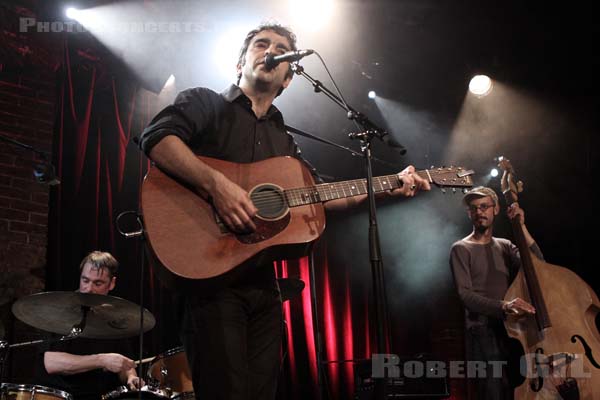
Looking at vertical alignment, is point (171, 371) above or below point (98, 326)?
below

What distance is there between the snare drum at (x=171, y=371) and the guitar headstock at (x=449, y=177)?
2351 millimetres

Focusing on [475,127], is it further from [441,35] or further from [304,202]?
[304,202]

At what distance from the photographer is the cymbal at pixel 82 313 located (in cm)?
401

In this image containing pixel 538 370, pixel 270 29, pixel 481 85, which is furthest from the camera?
pixel 481 85

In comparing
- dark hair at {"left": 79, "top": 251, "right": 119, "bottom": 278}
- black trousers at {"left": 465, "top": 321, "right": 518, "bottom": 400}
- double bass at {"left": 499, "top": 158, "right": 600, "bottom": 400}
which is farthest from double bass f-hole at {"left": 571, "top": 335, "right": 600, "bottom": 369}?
dark hair at {"left": 79, "top": 251, "right": 119, "bottom": 278}

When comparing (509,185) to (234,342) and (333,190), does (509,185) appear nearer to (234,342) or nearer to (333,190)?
(333,190)

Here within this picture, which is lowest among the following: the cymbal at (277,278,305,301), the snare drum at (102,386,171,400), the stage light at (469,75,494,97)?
the snare drum at (102,386,171,400)

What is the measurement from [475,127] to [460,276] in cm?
323

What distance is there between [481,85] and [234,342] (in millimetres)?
6178

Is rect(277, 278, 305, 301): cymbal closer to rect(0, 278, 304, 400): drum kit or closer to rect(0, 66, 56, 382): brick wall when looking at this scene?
rect(0, 278, 304, 400): drum kit

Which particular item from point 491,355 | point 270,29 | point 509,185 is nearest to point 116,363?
point 270,29

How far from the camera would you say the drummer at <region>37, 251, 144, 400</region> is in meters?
4.60

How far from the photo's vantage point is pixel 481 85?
7.66 metres

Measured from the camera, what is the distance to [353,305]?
25.7 feet
